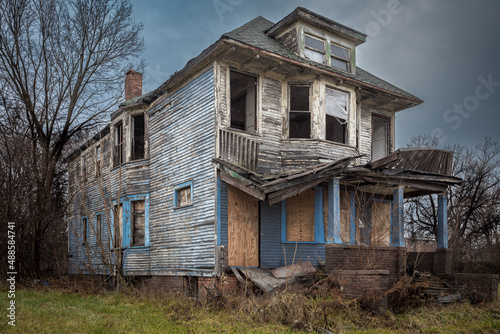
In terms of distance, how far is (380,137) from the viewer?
17.5 metres

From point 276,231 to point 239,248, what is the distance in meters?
1.39

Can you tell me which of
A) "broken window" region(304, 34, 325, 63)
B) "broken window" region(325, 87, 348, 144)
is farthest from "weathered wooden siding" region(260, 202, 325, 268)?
"broken window" region(304, 34, 325, 63)

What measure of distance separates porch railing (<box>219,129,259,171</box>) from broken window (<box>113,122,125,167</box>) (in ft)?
20.5

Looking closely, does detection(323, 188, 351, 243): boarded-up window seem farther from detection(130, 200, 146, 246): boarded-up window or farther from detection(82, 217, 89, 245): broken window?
detection(82, 217, 89, 245): broken window

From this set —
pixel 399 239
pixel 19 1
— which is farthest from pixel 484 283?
pixel 19 1

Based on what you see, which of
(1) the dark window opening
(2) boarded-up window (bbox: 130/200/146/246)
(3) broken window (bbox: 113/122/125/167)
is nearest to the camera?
(2) boarded-up window (bbox: 130/200/146/246)

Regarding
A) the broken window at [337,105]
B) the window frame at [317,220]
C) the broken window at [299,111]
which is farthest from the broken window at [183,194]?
the broken window at [337,105]

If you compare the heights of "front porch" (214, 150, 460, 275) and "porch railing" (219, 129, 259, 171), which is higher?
"porch railing" (219, 129, 259, 171)

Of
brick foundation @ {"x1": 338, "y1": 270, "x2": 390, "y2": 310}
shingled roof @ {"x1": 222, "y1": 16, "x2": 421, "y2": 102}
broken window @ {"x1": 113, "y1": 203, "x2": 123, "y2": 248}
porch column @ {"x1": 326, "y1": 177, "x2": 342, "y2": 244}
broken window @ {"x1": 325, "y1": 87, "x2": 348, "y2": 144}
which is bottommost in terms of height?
brick foundation @ {"x1": 338, "y1": 270, "x2": 390, "y2": 310}

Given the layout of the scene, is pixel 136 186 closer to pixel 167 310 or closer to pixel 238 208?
pixel 238 208

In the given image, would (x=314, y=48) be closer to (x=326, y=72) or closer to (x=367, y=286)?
(x=326, y=72)

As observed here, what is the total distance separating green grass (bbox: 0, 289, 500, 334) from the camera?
8328 millimetres

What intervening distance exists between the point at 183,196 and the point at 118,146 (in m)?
5.24

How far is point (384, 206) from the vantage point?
16719 mm
